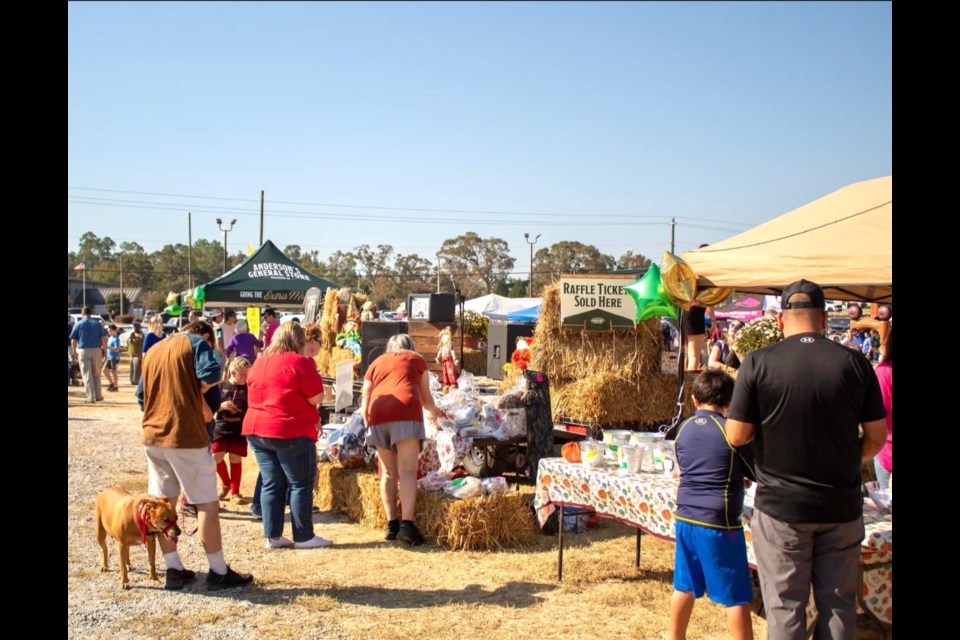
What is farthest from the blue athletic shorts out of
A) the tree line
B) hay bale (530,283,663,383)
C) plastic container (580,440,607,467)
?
the tree line

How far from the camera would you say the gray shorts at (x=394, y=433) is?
6035 millimetres

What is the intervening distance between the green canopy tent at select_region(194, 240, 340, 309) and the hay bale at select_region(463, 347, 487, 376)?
507cm

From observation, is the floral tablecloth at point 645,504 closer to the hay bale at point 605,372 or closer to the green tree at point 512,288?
the hay bale at point 605,372

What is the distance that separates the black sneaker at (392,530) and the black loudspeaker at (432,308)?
7.79 m

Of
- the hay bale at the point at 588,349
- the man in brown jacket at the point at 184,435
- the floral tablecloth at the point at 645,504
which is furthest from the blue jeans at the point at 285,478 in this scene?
the hay bale at the point at 588,349

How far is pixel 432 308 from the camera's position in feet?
→ 45.7

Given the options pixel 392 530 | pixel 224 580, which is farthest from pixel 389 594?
pixel 392 530

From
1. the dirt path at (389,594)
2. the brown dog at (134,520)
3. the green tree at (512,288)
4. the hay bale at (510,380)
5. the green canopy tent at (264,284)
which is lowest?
the dirt path at (389,594)

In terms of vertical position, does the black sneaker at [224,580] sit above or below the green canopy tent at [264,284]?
below

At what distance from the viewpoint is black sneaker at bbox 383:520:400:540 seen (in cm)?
618

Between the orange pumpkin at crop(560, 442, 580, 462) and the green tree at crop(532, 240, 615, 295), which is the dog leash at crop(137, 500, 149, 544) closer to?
the orange pumpkin at crop(560, 442, 580, 462)

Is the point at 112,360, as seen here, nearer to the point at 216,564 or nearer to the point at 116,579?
the point at 116,579
